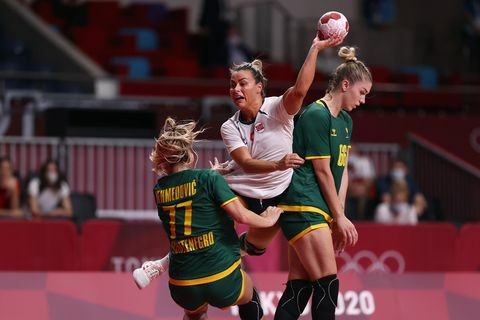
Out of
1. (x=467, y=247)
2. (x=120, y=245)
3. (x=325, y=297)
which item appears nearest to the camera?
(x=325, y=297)

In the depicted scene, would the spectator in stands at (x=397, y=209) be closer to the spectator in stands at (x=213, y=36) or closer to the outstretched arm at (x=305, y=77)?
the spectator in stands at (x=213, y=36)

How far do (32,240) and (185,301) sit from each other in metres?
4.89

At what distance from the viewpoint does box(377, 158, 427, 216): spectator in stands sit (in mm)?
15227

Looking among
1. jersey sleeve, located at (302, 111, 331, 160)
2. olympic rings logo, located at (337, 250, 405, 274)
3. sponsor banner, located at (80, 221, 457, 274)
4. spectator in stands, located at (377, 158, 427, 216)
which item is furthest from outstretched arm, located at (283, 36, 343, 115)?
spectator in stands, located at (377, 158, 427, 216)

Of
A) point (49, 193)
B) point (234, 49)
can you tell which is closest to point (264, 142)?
point (49, 193)

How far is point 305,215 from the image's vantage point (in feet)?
25.7

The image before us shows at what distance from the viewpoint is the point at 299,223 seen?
7.85m

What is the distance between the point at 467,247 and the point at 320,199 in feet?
17.0

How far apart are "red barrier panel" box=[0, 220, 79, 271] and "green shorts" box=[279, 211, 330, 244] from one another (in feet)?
15.0

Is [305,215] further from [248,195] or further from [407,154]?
[407,154]

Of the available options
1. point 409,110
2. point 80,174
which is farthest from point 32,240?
point 409,110

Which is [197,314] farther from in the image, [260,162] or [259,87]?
[259,87]

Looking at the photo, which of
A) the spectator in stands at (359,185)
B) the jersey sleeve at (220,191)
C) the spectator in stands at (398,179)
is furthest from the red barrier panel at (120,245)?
the jersey sleeve at (220,191)

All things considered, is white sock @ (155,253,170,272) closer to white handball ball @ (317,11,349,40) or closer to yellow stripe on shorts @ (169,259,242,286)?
yellow stripe on shorts @ (169,259,242,286)
